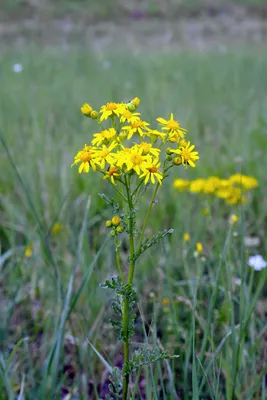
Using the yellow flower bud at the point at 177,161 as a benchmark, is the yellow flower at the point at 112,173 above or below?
below

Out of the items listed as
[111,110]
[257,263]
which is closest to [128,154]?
[111,110]

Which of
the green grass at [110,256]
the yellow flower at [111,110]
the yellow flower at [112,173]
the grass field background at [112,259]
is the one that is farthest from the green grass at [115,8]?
the yellow flower at [112,173]

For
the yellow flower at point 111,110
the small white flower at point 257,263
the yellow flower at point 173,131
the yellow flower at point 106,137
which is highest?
the yellow flower at point 111,110

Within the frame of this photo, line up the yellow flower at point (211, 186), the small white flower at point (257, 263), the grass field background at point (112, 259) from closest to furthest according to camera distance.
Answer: the grass field background at point (112, 259), the small white flower at point (257, 263), the yellow flower at point (211, 186)

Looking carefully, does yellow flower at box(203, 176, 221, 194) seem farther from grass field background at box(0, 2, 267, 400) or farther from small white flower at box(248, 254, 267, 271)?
small white flower at box(248, 254, 267, 271)

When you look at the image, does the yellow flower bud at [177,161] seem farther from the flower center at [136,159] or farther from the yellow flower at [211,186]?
the yellow flower at [211,186]

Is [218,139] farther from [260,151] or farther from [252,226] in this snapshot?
[252,226]

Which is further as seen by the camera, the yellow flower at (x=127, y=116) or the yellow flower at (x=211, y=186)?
the yellow flower at (x=211, y=186)

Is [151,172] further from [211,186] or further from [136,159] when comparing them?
[211,186]
